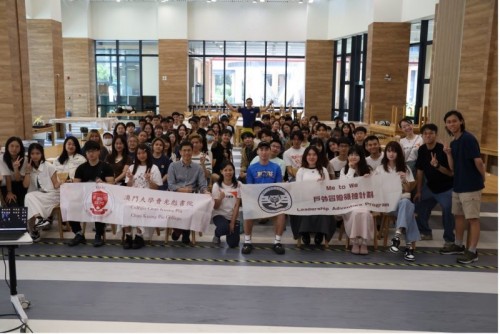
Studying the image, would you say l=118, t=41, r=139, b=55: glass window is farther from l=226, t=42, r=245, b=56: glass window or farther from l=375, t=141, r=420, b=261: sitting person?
l=375, t=141, r=420, b=261: sitting person

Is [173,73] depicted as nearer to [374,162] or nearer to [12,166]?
[12,166]

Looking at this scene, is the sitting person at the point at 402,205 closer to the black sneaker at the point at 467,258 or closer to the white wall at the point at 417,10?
the black sneaker at the point at 467,258

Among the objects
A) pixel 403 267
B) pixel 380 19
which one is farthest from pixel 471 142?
pixel 380 19

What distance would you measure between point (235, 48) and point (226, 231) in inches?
886

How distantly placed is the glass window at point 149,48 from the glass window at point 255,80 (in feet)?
17.6

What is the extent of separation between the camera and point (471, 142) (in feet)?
19.5

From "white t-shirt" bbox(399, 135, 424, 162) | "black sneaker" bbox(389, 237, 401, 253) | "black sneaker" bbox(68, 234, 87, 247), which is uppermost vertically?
"white t-shirt" bbox(399, 135, 424, 162)

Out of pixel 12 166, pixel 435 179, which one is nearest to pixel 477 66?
pixel 435 179

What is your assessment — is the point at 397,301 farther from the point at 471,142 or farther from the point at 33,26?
the point at 33,26

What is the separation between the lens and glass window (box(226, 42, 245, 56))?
27.6 m

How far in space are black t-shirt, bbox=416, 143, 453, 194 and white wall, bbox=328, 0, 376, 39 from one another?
1304 centimetres

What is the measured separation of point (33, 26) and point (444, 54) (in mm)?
16020

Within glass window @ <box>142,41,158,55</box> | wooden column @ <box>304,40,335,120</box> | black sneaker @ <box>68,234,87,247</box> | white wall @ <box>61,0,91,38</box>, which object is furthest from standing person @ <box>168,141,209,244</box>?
glass window @ <box>142,41,158,55</box>

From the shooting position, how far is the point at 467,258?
6176 millimetres
